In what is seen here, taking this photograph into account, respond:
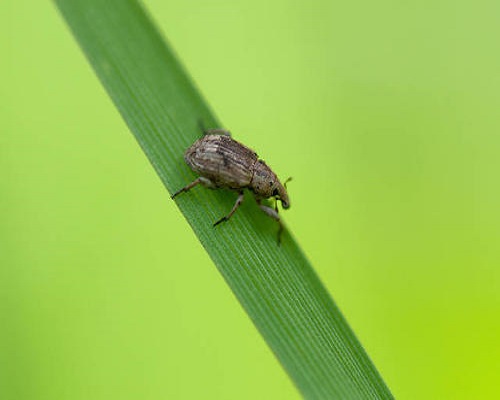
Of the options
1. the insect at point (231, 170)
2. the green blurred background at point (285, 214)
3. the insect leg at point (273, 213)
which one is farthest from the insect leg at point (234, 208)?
the green blurred background at point (285, 214)

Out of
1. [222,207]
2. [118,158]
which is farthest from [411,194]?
[118,158]

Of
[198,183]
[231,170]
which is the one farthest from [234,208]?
[231,170]

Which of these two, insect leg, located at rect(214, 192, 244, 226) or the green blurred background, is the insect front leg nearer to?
insect leg, located at rect(214, 192, 244, 226)

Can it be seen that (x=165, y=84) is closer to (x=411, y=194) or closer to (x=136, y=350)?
(x=136, y=350)

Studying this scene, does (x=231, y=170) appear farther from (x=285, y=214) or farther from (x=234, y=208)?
(x=285, y=214)

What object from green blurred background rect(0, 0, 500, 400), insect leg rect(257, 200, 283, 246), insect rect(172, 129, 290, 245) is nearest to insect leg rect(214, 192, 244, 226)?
insect rect(172, 129, 290, 245)
